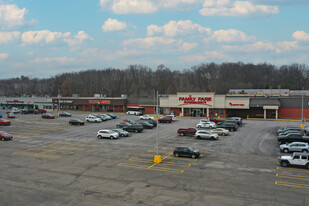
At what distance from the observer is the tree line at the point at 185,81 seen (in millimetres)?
139875

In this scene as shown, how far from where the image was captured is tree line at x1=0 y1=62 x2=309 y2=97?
459 ft

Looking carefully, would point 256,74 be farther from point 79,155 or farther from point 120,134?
point 79,155

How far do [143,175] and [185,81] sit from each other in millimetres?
131587

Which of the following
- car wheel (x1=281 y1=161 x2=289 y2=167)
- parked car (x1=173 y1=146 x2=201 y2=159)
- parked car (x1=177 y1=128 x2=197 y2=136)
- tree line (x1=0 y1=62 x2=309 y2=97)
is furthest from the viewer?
tree line (x1=0 y1=62 x2=309 y2=97)

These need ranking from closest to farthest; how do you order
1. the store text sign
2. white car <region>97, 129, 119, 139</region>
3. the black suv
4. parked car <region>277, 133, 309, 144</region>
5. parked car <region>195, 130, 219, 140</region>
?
1. parked car <region>277, 133, 309, 144</region>
2. parked car <region>195, 130, 219, 140</region>
3. white car <region>97, 129, 119, 139</region>
4. the black suv
5. the store text sign

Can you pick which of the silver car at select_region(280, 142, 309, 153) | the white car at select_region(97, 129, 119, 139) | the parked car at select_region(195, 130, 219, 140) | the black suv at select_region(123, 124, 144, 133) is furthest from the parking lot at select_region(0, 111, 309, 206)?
the black suv at select_region(123, 124, 144, 133)

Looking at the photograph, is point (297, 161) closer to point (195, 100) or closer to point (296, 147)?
point (296, 147)

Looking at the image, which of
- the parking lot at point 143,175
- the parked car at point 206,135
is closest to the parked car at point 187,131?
the parked car at point 206,135

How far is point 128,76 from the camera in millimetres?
162000

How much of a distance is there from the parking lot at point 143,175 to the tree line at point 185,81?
104408 mm

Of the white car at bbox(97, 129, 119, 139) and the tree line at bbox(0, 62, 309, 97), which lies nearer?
the white car at bbox(97, 129, 119, 139)

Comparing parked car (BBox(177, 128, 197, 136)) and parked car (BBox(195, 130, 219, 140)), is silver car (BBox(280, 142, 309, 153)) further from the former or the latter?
parked car (BBox(177, 128, 197, 136))

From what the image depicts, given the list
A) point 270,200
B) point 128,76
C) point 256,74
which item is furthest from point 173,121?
point 256,74

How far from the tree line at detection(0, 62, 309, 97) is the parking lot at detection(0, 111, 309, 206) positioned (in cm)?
10441
